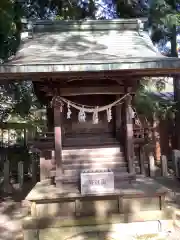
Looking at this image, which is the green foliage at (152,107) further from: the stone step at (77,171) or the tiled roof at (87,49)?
the stone step at (77,171)

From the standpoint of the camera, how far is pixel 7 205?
294 inches

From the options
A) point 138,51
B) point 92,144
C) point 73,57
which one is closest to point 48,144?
point 92,144

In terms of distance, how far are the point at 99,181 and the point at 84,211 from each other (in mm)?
625

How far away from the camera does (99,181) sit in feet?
17.8

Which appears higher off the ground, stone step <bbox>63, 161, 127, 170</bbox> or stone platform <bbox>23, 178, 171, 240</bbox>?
stone step <bbox>63, 161, 127, 170</bbox>

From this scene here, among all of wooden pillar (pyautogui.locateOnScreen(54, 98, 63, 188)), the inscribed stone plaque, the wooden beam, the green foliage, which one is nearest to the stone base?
the inscribed stone plaque

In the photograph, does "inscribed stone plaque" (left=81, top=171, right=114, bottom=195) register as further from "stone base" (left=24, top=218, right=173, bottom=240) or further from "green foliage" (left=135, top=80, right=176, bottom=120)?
"green foliage" (left=135, top=80, right=176, bottom=120)

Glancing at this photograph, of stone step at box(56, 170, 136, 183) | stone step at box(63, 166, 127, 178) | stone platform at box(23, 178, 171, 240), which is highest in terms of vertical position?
stone step at box(63, 166, 127, 178)

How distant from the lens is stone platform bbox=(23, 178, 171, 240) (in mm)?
5223

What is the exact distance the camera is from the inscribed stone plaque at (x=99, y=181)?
212 inches

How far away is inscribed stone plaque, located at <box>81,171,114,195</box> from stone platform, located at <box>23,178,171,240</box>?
0.13m

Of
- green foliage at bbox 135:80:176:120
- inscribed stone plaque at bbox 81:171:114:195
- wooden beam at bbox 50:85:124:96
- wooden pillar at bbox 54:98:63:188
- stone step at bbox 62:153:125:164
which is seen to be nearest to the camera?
inscribed stone plaque at bbox 81:171:114:195

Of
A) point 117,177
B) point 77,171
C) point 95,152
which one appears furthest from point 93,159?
point 117,177

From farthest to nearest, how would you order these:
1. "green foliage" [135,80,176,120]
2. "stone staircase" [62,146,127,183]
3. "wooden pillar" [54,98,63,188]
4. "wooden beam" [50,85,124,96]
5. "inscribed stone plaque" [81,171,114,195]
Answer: "green foliage" [135,80,176,120] < "stone staircase" [62,146,127,183] < "wooden beam" [50,85,124,96] < "wooden pillar" [54,98,63,188] < "inscribed stone plaque" [81,171,114,195]
